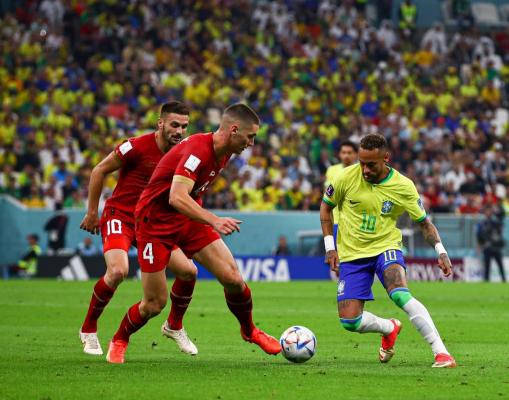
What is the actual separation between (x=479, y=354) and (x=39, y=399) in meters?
4.93

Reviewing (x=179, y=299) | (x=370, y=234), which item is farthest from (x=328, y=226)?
(x=179, y=299)

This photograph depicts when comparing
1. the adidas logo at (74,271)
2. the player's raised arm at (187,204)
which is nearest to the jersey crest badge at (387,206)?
the player's raised arm at (187,204)

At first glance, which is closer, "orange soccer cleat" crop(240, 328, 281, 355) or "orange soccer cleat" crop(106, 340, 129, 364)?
"orange soccer cleat" crop(106, 340, 129, 364)

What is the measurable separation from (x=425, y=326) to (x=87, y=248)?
18.4 meters

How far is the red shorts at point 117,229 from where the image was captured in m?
10.9

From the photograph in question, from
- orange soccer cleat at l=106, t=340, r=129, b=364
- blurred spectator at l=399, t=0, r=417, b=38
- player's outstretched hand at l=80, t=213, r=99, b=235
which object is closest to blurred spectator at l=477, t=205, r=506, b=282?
blurred spectator at l=399, t=0, r=417, b=38

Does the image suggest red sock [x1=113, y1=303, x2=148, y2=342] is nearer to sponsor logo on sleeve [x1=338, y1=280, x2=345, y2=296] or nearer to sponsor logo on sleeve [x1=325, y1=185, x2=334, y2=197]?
sponsor logo on sleeve [x1=338, y1=280, x2=345, y2=296]

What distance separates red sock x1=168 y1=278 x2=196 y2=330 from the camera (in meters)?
10.8

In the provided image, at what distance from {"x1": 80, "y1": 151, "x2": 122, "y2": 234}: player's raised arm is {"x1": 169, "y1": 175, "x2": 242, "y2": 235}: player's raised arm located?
5.14 ft

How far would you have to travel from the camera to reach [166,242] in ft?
33.2

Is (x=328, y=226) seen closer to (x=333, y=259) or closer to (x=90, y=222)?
(x=333, y=259)

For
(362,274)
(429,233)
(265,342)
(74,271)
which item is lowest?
(74,271)

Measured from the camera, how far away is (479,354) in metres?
10.9

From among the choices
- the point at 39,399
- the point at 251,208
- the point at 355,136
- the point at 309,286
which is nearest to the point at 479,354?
the point at 39,399
